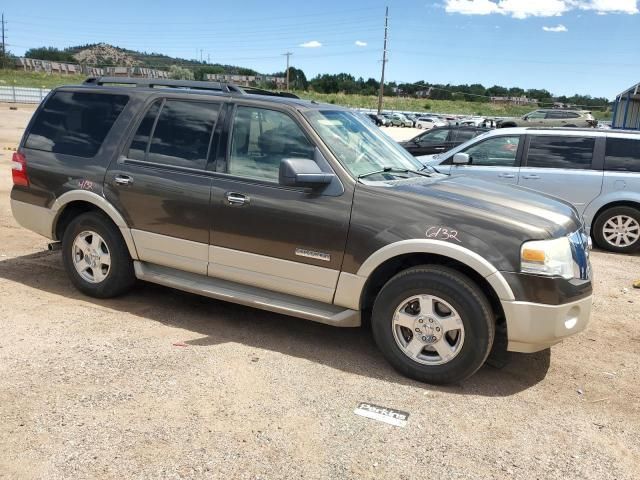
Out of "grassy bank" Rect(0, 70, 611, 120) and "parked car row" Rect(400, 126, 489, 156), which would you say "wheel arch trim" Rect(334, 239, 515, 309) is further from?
"grassy bank" Rect(0, 70, 611, 120)

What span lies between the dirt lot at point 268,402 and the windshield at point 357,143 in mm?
1448

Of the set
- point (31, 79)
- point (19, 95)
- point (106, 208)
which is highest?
point (31, 79)

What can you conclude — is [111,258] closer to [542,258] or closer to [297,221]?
[297,221]

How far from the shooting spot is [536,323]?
11.9 feet

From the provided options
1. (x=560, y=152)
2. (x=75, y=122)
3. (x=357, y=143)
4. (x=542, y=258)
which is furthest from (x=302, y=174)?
(x=560, y=152)

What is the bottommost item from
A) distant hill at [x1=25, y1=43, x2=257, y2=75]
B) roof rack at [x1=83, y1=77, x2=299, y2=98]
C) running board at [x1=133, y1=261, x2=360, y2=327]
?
running board at [x1=133, y1=261, x2=360, y2=327]

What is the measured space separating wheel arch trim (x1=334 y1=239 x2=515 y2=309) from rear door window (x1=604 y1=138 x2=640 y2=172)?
220 inches

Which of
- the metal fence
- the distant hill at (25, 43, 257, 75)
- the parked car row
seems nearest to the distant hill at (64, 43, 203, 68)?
the distant hill at (25, 43, 257, 75)

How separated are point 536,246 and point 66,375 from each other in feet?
10.4

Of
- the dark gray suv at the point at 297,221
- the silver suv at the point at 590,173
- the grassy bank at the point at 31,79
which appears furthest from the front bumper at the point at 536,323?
the grassy bank at the point at 31,79

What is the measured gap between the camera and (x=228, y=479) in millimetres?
2828

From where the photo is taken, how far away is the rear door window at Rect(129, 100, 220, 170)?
4.67 meters

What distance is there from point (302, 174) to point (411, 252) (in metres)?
0.93

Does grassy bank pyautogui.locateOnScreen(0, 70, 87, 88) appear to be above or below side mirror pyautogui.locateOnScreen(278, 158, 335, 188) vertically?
above
